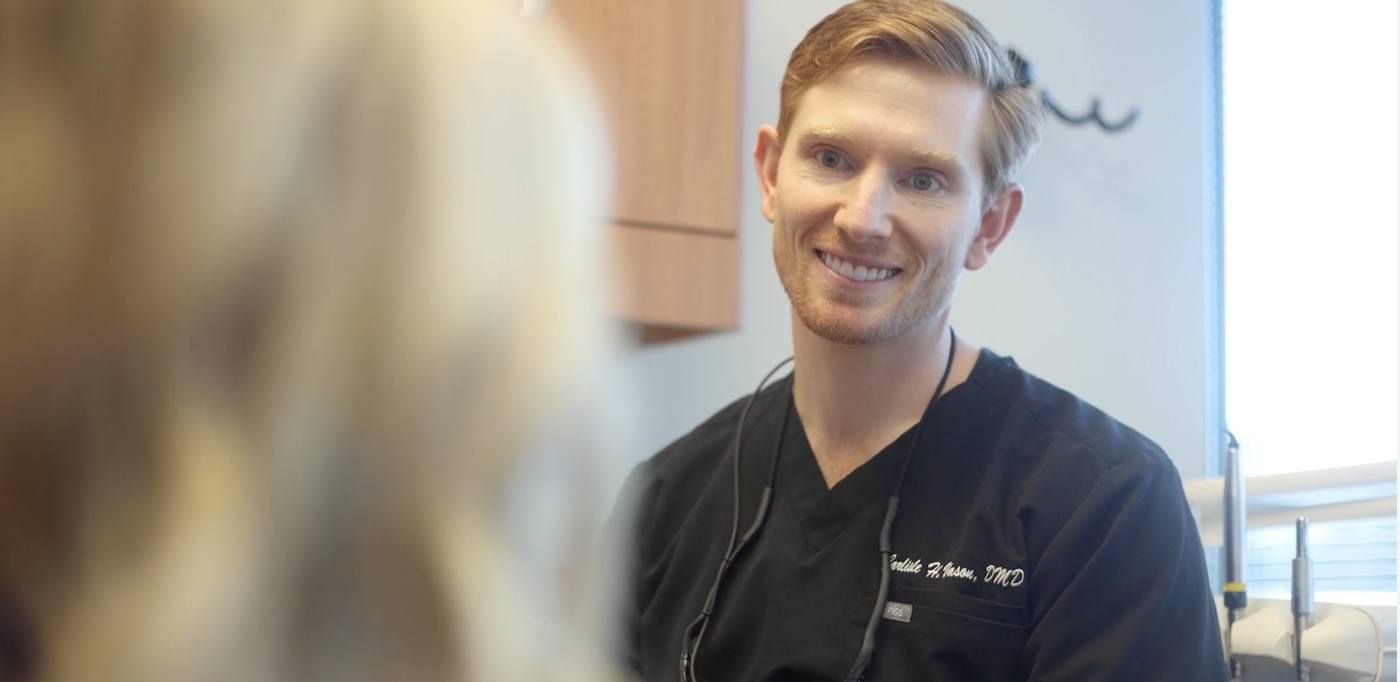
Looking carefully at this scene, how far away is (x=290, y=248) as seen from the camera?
1.44ft

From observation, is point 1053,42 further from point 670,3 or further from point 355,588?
point 355,588

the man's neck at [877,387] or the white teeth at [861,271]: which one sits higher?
the white teeth at [861,271]

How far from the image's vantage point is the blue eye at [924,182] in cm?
166

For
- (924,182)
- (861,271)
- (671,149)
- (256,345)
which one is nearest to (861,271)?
(861,271)

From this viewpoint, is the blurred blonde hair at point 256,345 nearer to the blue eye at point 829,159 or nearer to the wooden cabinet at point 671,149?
the blue eye at point 829,159

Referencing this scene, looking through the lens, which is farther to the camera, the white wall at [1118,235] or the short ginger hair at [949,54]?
the white wall at [1118,235]

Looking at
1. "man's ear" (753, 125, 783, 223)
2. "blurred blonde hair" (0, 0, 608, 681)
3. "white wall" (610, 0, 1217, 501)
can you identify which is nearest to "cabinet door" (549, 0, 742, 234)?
"man's ear" (753, 125, 783, 223)

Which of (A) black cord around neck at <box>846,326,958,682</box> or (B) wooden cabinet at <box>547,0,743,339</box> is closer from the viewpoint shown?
A: (A) black cord around neck at <box>846,326,958,682</box>

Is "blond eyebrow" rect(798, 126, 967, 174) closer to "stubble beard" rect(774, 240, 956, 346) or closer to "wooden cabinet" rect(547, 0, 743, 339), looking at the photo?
"stubble beard" rect(774, 240, 956, 346)

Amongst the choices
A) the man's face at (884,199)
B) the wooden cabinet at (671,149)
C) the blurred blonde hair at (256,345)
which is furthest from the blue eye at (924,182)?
the blurred blonde hair at (256,345)

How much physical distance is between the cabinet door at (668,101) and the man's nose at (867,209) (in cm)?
43

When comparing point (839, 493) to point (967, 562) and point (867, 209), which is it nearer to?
point (967, 562)

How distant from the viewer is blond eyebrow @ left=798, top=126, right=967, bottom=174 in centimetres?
163

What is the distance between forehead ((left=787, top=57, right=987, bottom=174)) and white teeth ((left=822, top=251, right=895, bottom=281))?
13 cm
